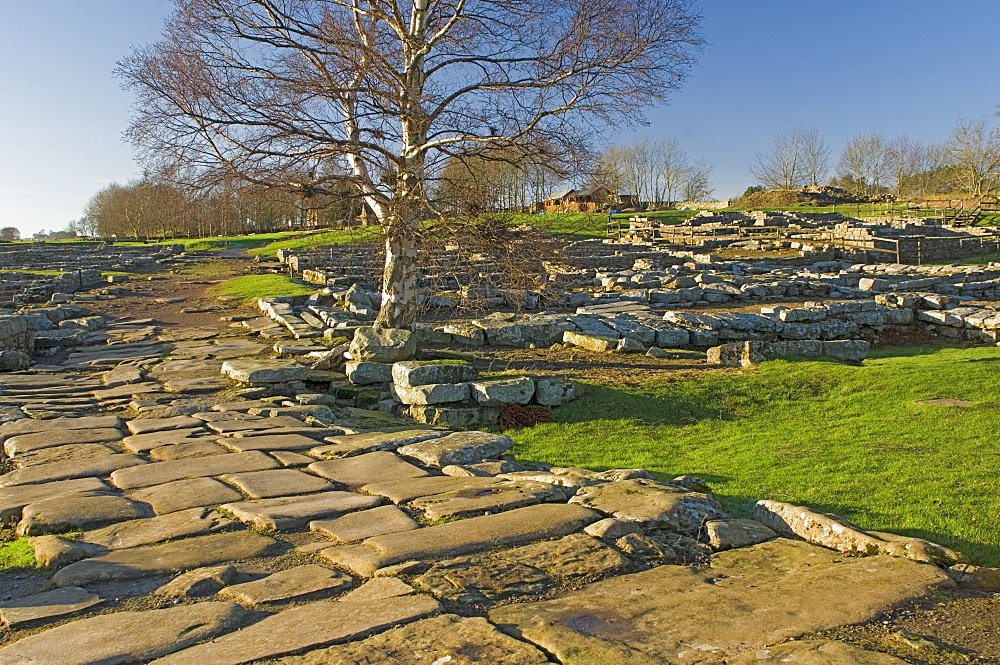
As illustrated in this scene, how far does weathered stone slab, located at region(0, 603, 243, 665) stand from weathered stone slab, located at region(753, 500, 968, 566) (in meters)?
3.27

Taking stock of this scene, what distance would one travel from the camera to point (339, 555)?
13.0 ft

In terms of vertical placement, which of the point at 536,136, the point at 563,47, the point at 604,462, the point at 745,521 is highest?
the point at 563,47

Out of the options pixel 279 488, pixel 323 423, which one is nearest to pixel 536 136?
pixel 323 423

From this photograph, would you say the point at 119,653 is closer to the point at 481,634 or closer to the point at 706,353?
the point at 481,634

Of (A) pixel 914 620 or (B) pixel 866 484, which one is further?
(B) pixel 866 484

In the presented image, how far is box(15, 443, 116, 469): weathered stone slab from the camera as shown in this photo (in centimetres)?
602

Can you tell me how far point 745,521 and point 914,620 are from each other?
1519 millimetres

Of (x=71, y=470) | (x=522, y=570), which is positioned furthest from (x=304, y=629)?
(x=71, y=470)

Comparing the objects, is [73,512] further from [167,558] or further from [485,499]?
[485,499]

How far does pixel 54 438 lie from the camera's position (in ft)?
22.2

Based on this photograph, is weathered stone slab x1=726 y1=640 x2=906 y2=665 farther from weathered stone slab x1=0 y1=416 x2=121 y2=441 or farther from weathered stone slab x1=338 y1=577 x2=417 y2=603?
weathered stone slab x1=0 y1=416 x2=121 y2=441

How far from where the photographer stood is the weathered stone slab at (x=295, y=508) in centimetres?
453

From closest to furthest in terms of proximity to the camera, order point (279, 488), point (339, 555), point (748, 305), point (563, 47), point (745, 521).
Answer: point (339, 555) < point (745, 521) < point (279, 488) < point (563, 47) < point (748, 305)

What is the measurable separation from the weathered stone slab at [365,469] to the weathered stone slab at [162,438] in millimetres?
1553
